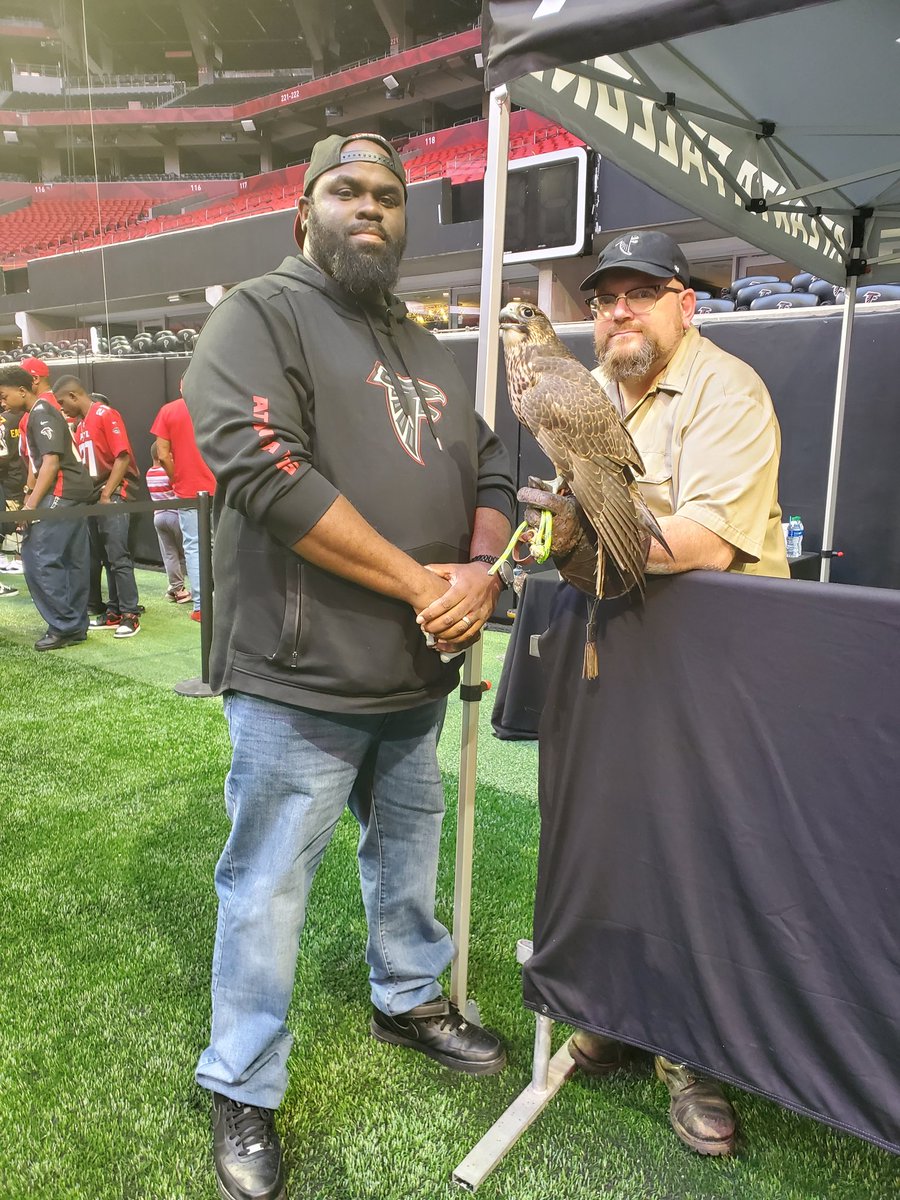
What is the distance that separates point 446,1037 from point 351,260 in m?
1.66

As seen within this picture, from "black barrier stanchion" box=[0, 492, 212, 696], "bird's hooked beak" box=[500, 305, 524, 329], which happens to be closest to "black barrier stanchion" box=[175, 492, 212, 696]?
"black barrier stanchion" box=[0, 492, 212, 696]

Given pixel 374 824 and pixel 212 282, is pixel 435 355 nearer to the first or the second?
pixel 374 824

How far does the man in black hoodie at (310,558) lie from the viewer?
4.00 ft

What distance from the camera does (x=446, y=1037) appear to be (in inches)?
66.7

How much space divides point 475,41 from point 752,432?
12.1 m

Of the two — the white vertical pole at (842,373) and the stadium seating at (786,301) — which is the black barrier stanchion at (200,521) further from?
the stadium seating at (786,301)

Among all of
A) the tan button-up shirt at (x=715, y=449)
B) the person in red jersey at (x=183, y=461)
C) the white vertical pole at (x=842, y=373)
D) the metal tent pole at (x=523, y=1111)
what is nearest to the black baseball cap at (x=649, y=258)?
the tan button-up shirt at (x=715, y=449)

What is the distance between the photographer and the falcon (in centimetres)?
112

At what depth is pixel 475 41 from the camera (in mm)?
10727

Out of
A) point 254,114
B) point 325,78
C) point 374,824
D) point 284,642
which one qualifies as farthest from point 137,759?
point 254,114

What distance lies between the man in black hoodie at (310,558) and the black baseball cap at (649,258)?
527 millimetres

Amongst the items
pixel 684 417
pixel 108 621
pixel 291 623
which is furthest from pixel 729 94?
pixel 108 621

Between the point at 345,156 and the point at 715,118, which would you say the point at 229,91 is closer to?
the point at 715,118

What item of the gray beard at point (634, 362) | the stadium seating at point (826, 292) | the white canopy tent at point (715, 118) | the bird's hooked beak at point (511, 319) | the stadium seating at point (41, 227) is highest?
the stadium seating at point (41, 227)
